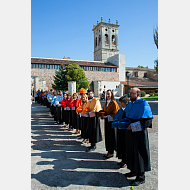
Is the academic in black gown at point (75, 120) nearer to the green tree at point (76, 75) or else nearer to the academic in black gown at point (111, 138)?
the academic in black gown at point (111, 138)

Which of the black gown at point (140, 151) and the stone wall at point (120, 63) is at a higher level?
the stone wall at point (120, 63)

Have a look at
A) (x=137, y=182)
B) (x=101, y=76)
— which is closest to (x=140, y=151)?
(x=137, y=182)

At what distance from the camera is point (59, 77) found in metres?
34.3

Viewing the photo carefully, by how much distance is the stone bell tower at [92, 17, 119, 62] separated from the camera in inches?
2196

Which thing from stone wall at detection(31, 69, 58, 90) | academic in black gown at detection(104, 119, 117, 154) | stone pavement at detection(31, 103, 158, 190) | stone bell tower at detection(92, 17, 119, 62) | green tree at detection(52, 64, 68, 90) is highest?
stone bell tower at detection(92, 17, 119, 62)

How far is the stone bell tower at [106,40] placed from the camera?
2196 inches

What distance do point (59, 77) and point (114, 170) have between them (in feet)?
106

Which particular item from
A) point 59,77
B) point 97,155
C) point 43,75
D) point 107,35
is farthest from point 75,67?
point 97,155

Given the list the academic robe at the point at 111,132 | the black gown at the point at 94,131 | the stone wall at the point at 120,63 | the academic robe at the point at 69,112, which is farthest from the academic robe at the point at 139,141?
the stone wall at the point at 120,63

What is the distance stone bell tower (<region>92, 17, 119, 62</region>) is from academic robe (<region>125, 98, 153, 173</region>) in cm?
5449

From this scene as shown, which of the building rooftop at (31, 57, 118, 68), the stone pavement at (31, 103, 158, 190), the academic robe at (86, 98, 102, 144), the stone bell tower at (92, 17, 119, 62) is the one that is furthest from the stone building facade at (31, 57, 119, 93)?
the academic robe at (86, 98, 102, 144)

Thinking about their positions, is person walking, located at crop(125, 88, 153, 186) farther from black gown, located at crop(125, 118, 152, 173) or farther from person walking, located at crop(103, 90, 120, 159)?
person walking, located at crop(103, 90, 120, 159)

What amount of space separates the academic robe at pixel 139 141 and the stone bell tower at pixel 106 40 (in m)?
54.5
